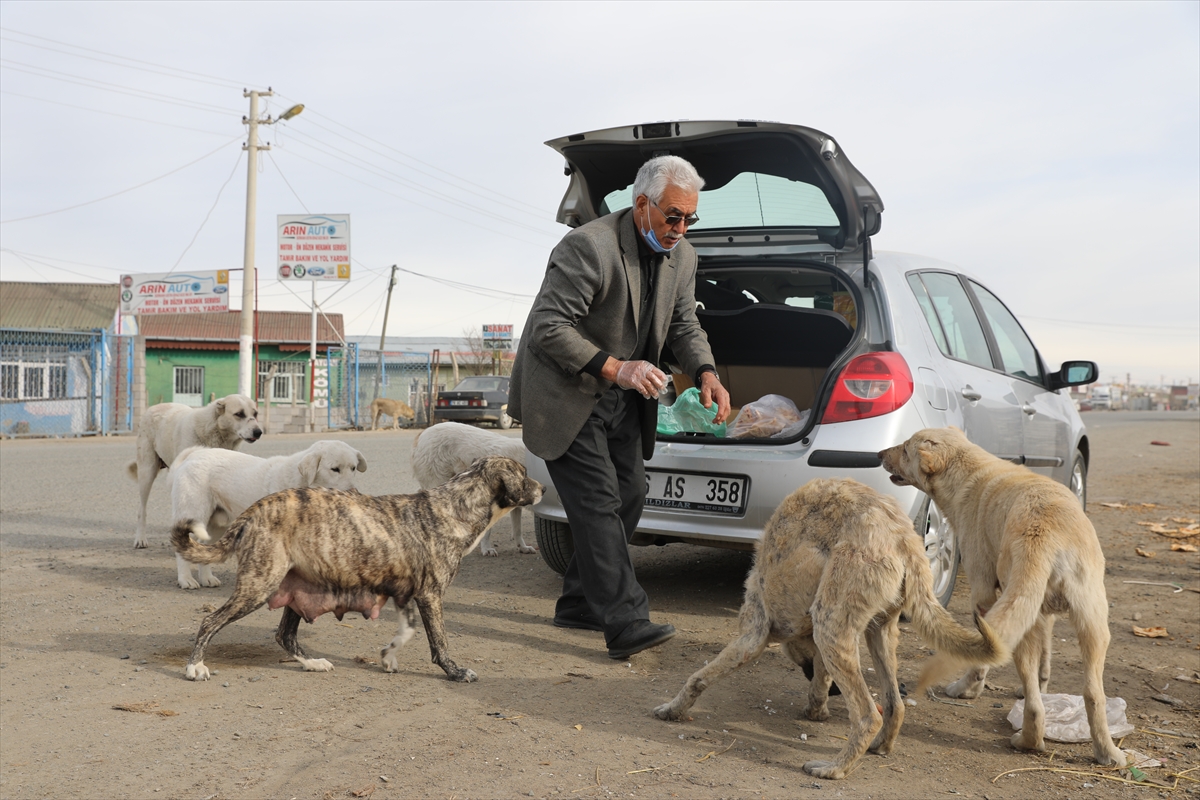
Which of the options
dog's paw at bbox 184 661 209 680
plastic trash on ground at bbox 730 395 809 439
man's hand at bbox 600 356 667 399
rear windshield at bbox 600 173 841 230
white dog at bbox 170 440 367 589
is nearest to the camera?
man's hand at bbox 600 356 667 399

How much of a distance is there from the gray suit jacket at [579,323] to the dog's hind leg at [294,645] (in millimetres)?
1377

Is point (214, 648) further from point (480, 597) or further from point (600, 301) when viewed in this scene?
point (600, 301)

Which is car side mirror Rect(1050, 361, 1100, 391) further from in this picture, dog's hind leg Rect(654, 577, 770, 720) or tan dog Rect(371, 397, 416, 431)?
tan dog Rect(371, 397, 416, 431)

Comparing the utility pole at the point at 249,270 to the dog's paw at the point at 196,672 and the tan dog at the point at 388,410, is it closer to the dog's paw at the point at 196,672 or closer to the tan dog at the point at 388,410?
the tan dog at the point at 388,410

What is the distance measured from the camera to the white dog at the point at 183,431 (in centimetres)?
764

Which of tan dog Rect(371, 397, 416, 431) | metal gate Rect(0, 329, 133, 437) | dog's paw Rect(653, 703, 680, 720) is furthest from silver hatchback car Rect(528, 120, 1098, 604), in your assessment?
tan dog Rect(371, 397, 416, 431)

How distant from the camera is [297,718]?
140 inches

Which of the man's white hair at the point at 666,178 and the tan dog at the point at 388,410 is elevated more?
the man's white hair at the point at 666,178

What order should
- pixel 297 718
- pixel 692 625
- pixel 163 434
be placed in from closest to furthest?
pixel 297 718
pixel 692 625
pixel 163 434

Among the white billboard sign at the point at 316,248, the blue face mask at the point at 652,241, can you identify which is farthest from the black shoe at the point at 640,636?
the white billboard sign at the point at 316,248

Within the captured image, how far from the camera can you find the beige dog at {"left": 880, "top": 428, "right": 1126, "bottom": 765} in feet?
10.4

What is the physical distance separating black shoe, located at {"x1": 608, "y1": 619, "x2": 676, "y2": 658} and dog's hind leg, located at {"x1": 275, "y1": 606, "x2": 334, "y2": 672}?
1351mm

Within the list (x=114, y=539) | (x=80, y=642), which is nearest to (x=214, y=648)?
(x=80, y=642)

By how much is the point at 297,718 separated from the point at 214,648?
1316 millimetres
